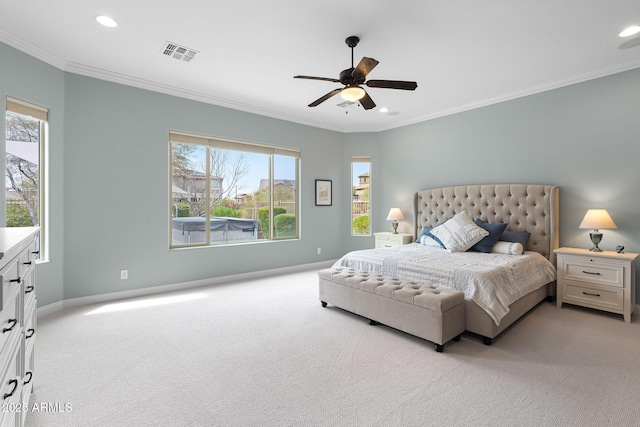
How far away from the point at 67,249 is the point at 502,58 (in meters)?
5.57

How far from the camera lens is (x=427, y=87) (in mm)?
4246

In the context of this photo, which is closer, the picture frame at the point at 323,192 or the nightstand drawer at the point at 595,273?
the nightstand drawer at the point at 595,273

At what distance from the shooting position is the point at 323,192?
20.2 ft

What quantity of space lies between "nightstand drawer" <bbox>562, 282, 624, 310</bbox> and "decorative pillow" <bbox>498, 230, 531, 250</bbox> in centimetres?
68

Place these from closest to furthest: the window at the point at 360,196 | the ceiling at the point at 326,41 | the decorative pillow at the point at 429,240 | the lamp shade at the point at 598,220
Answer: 1. the ceiling at the point at 326,41
2. the lamp shade at the point at 598,220
3. the decorative pillow at the point at 429,240
4. the window at the point at 360,196

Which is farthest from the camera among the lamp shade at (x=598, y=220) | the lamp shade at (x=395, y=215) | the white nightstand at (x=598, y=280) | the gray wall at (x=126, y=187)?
the lamp shade at (x=395, y=215)

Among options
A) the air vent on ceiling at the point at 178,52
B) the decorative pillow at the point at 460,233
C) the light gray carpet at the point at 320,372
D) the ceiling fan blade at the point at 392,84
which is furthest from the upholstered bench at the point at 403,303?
the air vent on ceiling at the point at 178,52

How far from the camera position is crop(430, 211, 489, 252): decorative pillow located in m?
4.11

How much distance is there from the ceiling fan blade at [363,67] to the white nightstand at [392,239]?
3293 millimetres

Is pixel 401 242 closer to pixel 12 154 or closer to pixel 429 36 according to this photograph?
pixel 429 36

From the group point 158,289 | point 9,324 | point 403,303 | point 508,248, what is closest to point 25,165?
point 158,289

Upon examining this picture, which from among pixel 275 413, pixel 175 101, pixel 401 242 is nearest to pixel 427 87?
pixel 401 242

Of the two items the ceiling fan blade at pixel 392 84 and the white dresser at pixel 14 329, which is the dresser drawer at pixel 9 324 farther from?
the ceiling fan blade at pixel 392 84

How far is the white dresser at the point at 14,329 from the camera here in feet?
3.79
